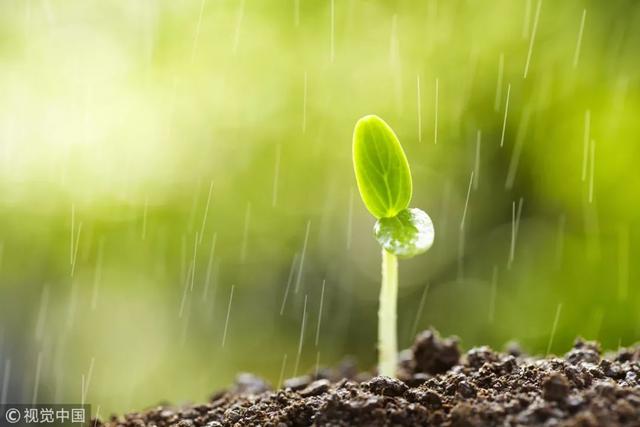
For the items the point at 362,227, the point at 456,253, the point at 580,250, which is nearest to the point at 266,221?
the point at 362,227

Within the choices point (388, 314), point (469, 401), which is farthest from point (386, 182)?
point (469, 401)

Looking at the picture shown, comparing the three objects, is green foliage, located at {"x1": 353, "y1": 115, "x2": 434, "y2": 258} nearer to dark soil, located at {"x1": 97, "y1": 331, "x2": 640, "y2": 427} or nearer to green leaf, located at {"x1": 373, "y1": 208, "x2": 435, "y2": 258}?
green leaf, located at {"x1": 373, "y1": 208, "x2": 435, "y2": 258}

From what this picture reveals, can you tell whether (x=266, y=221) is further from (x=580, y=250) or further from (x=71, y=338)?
(x=580, y=250)

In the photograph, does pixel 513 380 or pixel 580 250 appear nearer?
pixel 513 380

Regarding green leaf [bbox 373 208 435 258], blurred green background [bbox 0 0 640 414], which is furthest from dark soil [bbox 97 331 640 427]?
blurred green background [bbox 0 0 640 414]

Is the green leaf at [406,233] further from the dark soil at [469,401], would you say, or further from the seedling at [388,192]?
the dark soil at [469,401]

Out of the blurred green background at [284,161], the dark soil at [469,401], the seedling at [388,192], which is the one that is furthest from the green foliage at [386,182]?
the blurred green background at [284,161]
